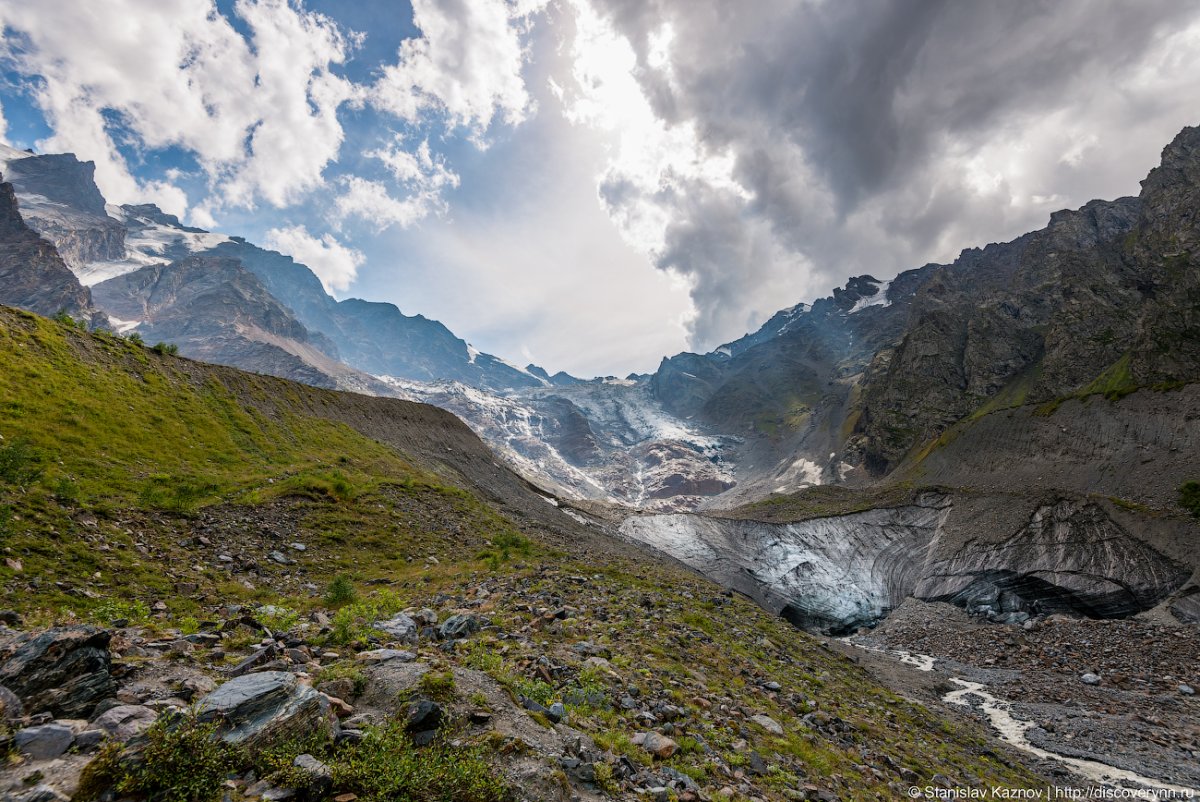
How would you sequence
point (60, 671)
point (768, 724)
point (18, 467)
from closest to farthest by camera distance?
point (60, 671), point (768, 724), point (18, 467)

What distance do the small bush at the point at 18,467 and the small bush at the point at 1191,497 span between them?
9625cm

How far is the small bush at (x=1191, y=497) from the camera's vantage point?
55.7 meters

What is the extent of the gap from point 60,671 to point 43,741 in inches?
68.9

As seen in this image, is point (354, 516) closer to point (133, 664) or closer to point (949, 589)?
point (133, 664)

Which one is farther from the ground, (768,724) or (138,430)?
(138,430)

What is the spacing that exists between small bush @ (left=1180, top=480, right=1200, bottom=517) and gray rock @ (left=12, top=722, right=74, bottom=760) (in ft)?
292

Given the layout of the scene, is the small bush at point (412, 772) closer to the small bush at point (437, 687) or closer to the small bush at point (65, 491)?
the small bush at point (437, 687)

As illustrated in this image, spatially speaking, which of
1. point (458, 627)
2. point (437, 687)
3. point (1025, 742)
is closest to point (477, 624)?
point (458, 627)

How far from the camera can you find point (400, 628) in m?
12.2

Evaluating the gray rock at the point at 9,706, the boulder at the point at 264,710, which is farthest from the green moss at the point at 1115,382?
the gray rock at the point at 9,706

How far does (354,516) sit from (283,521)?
4.40 metres

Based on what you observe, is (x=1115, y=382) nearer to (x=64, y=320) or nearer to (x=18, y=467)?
(x=18, y=467)

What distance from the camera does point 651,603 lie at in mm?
22859

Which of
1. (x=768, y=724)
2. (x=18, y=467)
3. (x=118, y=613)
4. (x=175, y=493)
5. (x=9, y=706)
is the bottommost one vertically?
(x=768, y=724)
